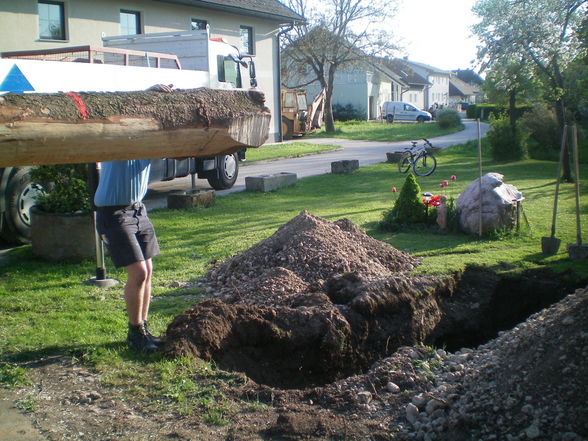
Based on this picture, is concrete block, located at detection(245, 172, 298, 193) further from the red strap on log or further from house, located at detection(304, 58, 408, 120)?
house, located at detection(304, 58, 408, 120)

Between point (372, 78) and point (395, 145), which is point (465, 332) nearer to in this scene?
point (395, 145)

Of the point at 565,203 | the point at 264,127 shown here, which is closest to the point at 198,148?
the point at 264,127

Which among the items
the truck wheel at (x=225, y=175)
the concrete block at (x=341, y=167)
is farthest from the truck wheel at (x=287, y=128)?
the truck wheel at (x=225, y=175)

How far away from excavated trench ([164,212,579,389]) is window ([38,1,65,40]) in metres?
14.3

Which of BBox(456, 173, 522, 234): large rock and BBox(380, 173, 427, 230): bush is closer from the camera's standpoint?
BBox(456, 173, 522, 234): large rock

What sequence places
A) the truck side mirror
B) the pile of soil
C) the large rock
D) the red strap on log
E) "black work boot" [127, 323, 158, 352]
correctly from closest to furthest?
the red strap on log
the pile of soil
"black work boot" [127, 323, 158, 352]
the large rock
the truck side mirror

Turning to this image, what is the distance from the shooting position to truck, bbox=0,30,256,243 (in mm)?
8758

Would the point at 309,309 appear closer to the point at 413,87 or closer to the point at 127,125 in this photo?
the point at 127,125

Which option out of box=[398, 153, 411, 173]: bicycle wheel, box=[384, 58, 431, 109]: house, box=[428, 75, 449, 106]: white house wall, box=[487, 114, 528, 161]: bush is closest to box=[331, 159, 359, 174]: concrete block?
box=[398, 153, 411, 173]: bicycle wheel

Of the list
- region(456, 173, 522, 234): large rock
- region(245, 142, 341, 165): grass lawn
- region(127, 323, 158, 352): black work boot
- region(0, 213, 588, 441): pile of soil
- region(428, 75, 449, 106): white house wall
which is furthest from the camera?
region(428, 75, 449, 106): white house wall

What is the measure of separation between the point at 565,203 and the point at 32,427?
11.3 meters

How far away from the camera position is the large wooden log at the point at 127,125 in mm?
3055

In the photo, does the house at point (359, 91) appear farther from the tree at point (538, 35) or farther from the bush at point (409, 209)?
the bush at point (409, 209)

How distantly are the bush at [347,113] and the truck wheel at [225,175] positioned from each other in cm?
4019
